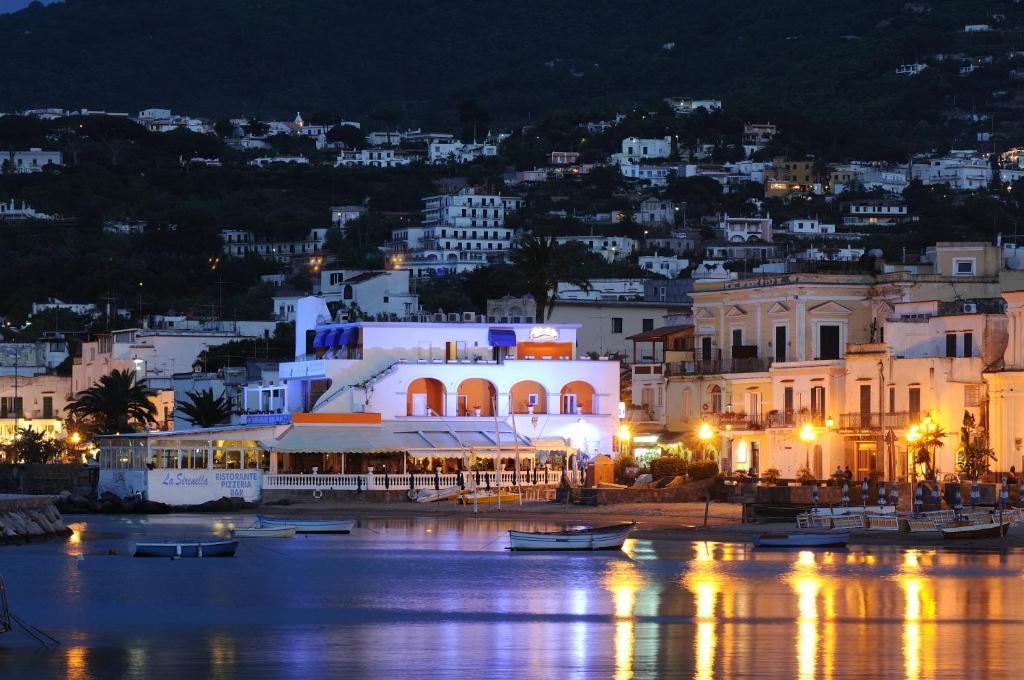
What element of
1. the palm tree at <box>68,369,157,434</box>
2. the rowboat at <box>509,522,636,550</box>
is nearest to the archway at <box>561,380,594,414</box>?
the palm tree at <box>68,369,157,434</box>

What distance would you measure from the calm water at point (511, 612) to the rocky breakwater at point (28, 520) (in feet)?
8.48

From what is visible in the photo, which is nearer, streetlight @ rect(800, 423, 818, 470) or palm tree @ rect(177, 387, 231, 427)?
streetlight @ rect(800, 423, 818, 470)

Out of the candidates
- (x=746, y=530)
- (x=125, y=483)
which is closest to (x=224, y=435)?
(x=125, y=483)

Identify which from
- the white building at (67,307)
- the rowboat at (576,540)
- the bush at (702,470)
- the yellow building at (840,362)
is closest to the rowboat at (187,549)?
the rowboat at (576,540)

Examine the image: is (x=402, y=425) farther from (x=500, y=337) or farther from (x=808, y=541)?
(x=808, y=541)

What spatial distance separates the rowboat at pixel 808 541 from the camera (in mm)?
59562

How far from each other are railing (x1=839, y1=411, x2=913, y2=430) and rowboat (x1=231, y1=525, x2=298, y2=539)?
19475mm

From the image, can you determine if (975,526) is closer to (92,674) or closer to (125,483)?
(92,674)

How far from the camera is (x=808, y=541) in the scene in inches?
2345

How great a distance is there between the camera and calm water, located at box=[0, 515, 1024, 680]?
36875 millimetres

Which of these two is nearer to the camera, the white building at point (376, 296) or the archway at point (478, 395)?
the archway at point (478, 395)

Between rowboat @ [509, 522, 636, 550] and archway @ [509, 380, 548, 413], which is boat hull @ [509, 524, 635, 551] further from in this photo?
→ archway @ [509, 380, 548, 413]

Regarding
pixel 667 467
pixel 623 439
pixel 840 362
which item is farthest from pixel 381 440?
pixel 840 362

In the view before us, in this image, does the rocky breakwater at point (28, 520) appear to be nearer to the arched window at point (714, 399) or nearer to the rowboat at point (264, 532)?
the rowboat at point (264, 532)
